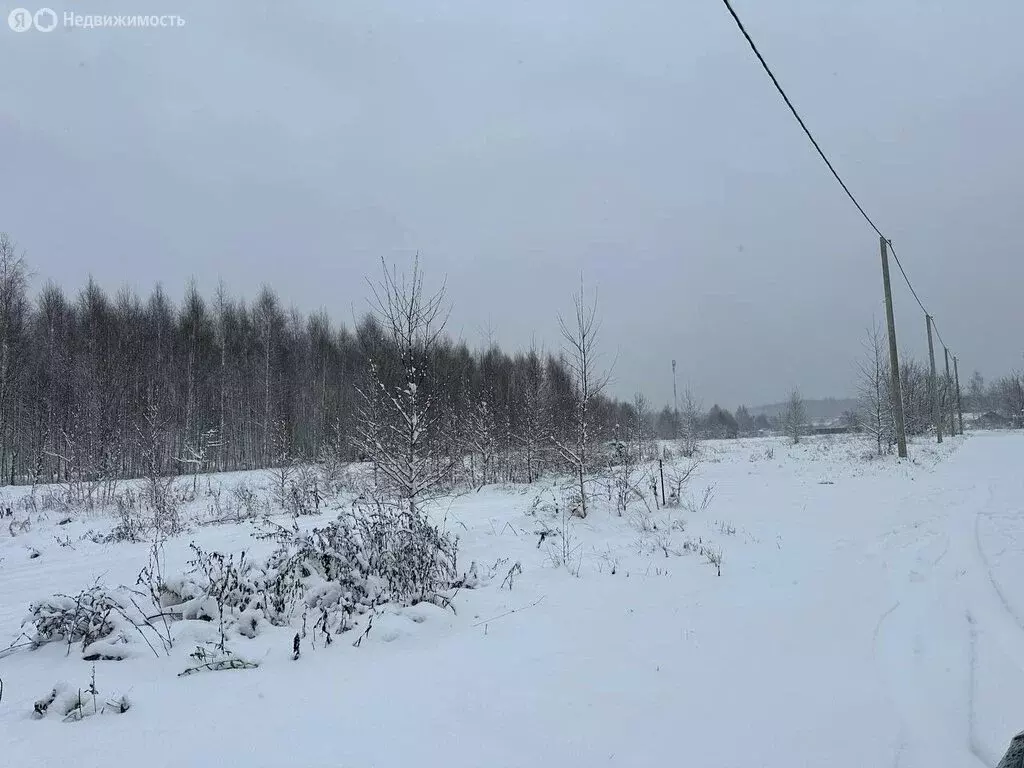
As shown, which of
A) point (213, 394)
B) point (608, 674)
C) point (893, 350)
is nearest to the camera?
point (608, 674)

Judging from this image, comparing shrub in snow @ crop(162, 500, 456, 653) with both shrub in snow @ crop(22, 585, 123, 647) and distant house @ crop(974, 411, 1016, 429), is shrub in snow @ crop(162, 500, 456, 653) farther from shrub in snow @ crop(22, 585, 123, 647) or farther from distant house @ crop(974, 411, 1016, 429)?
distant house @ crop(974, 411, 1016, 429)

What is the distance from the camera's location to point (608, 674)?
10.5 feet

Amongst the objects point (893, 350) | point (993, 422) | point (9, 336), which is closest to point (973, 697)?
point (893, 350)

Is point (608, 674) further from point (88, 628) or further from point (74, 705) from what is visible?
point (88, 628)

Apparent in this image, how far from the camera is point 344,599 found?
4.43 metres

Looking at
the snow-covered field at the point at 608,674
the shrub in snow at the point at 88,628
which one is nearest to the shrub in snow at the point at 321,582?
the snow-covered field at the point at 608,674

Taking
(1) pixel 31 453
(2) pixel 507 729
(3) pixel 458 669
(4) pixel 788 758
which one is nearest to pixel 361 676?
(3) pixel 458 669

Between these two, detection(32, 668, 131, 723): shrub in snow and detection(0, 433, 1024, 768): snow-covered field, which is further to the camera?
detection(32, 668, 131, 723): shrub in snow

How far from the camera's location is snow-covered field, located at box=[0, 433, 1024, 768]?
2.39 metres

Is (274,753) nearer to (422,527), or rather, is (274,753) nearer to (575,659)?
(575,659)

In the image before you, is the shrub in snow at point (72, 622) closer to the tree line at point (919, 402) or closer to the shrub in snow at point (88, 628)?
the shrub in snow at point (88, 628)

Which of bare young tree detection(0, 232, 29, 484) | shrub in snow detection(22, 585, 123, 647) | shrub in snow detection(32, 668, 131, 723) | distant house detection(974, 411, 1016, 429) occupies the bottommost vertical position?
distant house detection(974, 411, 1016, 429)

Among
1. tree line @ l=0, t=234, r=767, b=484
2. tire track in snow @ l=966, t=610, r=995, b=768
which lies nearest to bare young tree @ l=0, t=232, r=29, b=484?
tree line @ l=0, t=234, r=767, b=484

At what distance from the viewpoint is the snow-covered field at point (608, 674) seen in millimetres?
2395
